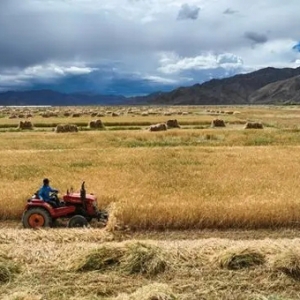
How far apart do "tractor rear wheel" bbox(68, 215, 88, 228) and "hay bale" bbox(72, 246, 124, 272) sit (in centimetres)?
322

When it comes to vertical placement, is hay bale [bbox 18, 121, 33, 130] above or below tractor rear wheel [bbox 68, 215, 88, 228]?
above

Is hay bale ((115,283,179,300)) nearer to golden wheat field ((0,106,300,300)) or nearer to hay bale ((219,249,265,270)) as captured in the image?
golden wheat field ((0,106,300,300))

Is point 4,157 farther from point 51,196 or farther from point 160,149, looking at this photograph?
point 51,196

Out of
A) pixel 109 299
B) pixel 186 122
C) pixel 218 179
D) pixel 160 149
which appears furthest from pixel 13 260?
pixel 186 122

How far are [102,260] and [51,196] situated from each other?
4.39 meters

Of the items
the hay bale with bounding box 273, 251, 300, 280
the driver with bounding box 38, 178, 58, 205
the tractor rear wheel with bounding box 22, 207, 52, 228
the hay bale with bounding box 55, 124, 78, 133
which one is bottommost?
the hay bale with bounding box 273, 251, 300, 280

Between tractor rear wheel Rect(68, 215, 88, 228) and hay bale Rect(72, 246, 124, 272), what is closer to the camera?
hay bale Rect(72, 246, 124, 272)

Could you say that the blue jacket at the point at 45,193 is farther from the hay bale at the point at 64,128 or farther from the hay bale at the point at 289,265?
the hay bale at the point at 64,128

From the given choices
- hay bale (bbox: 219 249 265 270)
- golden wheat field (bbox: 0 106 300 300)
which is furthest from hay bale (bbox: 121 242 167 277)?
hay bale (bbox: 219 249 265 270)

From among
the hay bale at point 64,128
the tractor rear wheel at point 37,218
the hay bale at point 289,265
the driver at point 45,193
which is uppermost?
the hay bale at point 64,128

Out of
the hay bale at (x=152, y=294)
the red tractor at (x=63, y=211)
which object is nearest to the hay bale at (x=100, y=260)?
the hay bale at (x=152, y=294)

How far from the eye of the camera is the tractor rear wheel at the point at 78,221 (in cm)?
1377

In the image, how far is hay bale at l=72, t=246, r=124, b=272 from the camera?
10.2 meters

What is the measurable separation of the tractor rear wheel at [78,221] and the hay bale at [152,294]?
5.22 metres
